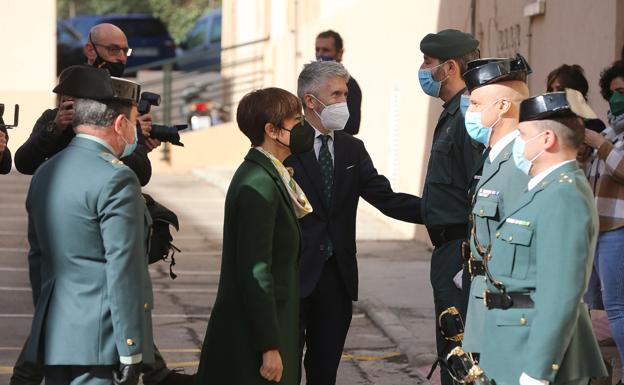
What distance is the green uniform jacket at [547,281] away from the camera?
15.1 feet

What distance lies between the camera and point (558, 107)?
4.75 m

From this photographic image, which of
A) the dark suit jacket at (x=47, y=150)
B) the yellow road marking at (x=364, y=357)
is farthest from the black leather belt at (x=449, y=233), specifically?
the yellow road marking at (x=364, y=357)

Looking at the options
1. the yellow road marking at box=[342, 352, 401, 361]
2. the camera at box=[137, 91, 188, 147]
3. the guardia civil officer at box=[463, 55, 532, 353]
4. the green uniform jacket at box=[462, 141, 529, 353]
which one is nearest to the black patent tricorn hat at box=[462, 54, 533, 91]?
the guardia civil officer at box=[463, 55, 532, 353]

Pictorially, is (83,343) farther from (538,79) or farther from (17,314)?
(538,79)

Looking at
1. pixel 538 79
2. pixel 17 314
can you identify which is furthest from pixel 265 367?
pixel 538 79

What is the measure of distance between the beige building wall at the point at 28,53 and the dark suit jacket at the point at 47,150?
16.6 m

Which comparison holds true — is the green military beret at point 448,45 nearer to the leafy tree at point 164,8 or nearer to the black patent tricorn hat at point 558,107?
the black patent tricorn hat at point 558,107

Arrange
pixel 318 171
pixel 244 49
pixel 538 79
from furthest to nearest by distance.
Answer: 1. pixel 244 49
2. pixel 538 79
3. pixel 318 171

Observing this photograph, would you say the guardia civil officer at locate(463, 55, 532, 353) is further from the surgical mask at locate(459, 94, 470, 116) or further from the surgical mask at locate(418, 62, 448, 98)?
the surgical mask at locate(418, 62, 448, 98)

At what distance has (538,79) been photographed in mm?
11133

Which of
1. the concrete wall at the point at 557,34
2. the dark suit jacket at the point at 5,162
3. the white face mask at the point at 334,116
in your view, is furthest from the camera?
the concrete wall at the point at 557,34

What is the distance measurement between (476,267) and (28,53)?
64.1 feet

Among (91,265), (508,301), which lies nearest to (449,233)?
(508,301)

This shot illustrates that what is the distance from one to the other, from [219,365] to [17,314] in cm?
547
